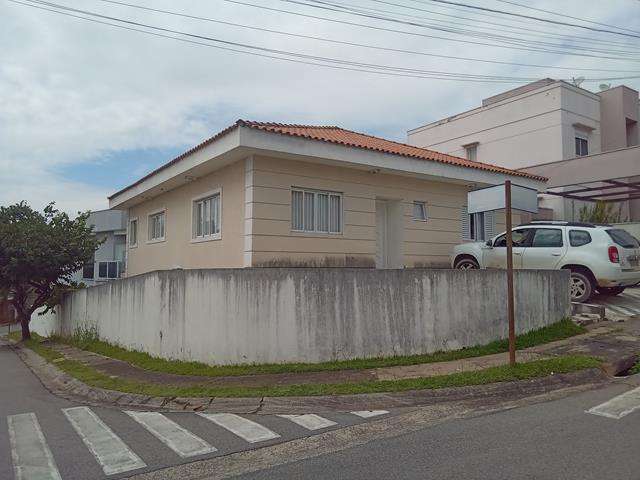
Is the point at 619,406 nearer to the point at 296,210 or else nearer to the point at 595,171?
the point at 296,210

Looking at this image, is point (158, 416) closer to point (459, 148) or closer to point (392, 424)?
point (392, 424)

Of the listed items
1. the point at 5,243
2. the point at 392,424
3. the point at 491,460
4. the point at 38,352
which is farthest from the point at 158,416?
the point at 5,243

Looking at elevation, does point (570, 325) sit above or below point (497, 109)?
below

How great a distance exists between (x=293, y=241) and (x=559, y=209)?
53.0 ft

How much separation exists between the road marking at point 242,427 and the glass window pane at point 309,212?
5.91 metres

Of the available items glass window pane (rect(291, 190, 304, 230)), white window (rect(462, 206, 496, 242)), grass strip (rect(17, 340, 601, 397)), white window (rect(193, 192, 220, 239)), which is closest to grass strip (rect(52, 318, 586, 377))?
grass strip (rect(17, 340, 601, 397))

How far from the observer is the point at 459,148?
2836 centimetres

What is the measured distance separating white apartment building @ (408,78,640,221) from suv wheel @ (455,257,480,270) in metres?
10.1

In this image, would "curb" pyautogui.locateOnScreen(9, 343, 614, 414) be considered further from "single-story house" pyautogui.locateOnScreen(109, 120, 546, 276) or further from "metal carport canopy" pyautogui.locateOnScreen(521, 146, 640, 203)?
"metal carport canopy" pyautogui.locateOnScreen(521, 146, 640, 203)

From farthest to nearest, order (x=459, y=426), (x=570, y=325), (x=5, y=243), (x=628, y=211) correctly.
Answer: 1. (x=628, y=211)
2. (x=5, y=243)
3. (x=570, y=325)
4. (x=459, y=426)

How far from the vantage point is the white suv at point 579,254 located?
1112cm

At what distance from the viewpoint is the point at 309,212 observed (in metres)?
11.7

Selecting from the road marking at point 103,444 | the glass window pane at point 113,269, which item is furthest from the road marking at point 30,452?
the glass window pane at point 113,269

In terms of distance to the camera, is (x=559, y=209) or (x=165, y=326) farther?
(x=559, y=209)
